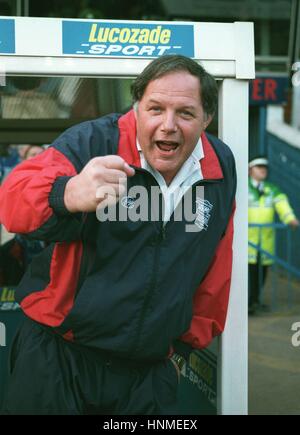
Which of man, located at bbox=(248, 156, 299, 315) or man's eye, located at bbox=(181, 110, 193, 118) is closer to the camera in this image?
man's eye, located at bbox=(181, 110, 193, 118)

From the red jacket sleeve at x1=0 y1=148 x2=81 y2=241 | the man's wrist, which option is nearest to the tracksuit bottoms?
the man's wrist

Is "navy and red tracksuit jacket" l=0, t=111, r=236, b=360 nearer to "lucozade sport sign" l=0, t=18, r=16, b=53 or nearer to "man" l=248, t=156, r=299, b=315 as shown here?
"lucozade sport sign" l=0, t=18, r=16, b=53

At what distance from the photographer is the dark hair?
2.48m

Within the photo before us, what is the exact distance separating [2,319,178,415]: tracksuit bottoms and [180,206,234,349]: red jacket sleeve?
0.25 meters

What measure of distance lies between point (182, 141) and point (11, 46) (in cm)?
82

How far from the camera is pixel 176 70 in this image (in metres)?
2.47

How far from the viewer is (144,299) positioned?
98.7 inches

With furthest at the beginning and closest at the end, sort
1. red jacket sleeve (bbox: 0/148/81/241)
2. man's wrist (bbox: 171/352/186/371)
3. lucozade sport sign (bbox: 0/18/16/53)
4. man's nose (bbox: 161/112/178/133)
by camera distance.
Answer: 1. man's wrist (bbox: 171/352/186/371)
2. lucozade sport sign (bbox: 0/18/16/53)
3. man's nose (bbox: 161/112/178/133)
4. red jacket sleeve (bbox: 0/148/81/241)

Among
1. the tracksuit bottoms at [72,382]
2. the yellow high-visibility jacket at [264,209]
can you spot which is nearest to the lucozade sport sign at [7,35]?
the tracksuit bottoms at [72,382]

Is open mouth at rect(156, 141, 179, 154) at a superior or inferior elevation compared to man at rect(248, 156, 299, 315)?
inferior

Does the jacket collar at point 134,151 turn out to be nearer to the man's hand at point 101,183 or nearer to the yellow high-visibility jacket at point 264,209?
the man's hand at point 101,183

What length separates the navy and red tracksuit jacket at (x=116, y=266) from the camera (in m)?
2.46

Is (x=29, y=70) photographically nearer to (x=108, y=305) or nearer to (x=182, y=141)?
(x=182, y=141)
